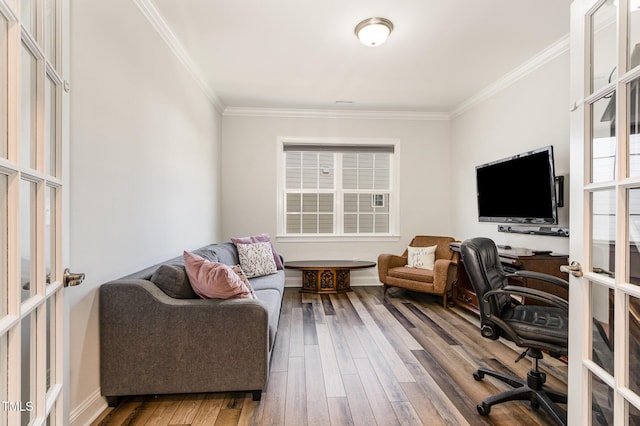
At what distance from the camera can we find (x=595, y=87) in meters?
1.19

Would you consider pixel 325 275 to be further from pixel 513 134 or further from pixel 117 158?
pixel 117 158

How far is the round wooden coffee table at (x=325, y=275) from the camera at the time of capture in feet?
14.5

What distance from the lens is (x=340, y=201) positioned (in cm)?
515

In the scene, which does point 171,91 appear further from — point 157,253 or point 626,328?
point 626,328

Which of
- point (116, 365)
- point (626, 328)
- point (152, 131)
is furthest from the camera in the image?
point (152, 131)

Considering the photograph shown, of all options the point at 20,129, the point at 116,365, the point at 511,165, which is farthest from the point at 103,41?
the point at 511,165

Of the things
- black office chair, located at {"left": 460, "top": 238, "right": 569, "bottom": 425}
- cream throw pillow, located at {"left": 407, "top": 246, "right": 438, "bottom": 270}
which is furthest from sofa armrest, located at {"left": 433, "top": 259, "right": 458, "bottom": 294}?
black office chair, located at {"left": 460, "top": 238, "right": 569, "bottom": 425}

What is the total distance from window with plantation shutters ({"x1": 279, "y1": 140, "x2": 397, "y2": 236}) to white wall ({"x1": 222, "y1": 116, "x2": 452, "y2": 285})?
190mm

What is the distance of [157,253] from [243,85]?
2.39 metres

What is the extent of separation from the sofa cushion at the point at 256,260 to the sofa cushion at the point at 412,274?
1611 mm

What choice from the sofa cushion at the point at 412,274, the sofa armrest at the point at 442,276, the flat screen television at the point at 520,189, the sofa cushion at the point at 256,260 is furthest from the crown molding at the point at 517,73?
the sofa cushion at the point at 256,260

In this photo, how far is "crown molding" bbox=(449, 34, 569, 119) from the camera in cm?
297

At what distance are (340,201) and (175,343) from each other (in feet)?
11.8

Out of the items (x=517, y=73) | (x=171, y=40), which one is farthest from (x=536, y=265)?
(x=171, y=40)
